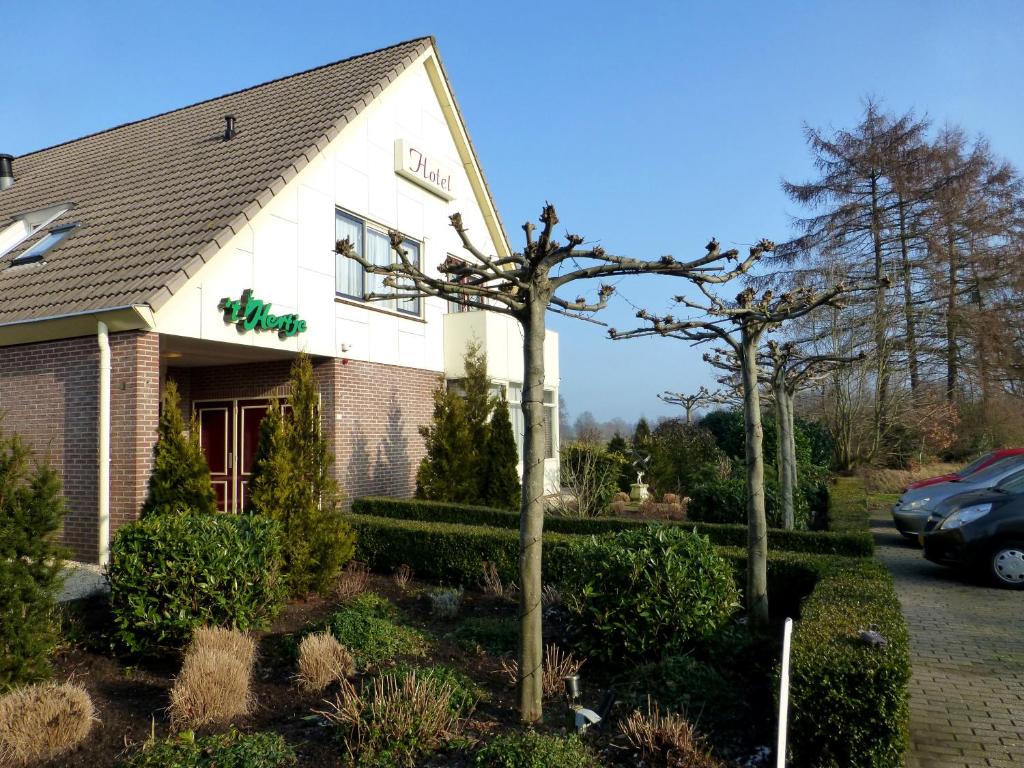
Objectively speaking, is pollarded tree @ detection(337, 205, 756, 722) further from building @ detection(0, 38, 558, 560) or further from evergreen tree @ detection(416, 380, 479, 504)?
evergreen tree @ detection(416, 380, 479, 504)

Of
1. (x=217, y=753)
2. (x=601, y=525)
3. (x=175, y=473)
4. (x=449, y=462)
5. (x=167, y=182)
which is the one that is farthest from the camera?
(x=449, y=462)

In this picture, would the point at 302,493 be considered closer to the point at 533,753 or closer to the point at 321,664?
the point at 321,664

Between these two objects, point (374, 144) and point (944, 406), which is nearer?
point (374, 144)

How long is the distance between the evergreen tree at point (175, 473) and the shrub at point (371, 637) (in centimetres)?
342

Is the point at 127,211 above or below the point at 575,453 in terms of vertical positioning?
above

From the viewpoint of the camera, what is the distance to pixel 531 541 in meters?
4.49

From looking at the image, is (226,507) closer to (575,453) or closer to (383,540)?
(383,540)

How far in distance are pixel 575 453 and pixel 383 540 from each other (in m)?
7.61

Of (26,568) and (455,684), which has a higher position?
(26,568)

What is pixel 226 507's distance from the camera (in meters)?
12.8

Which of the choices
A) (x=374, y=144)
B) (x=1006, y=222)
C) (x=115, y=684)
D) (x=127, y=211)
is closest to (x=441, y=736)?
(x=115, y=684)

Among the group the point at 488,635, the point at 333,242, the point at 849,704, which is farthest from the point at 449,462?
the point at 849,704

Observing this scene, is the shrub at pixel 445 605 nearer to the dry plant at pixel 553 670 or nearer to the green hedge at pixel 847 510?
the dry plant at pixel 553 670

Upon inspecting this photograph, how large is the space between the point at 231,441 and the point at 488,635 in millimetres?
8097
